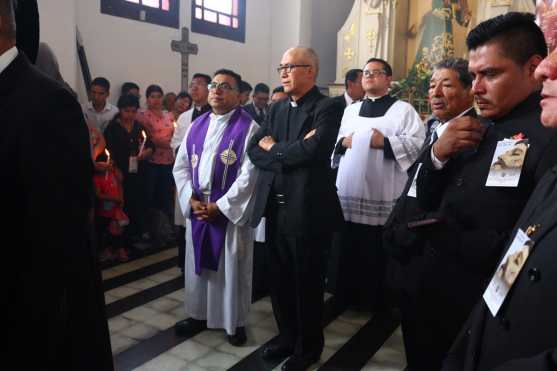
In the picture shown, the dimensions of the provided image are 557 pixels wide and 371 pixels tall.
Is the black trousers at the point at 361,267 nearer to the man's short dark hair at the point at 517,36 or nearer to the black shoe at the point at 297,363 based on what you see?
the black shoe at the point at 297,363

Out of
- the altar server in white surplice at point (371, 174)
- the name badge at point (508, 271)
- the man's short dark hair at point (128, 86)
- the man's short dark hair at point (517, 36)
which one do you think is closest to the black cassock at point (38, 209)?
the name badge at point (508, 271)

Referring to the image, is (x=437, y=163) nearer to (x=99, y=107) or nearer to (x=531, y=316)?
(x=531, y=316)

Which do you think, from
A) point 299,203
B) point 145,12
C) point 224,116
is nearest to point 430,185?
point 299,203

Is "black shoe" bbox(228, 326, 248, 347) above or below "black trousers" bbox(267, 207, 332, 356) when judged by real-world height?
below

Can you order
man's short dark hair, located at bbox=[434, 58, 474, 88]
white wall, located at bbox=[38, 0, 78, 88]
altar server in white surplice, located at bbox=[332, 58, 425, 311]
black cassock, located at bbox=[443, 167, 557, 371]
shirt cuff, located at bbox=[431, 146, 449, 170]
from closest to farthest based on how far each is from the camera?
black cassock, located at bbox=[443, 167, 557, 371] < shirt cuff, located at bbox=[431, 146, 449, 170] < man's short dark hair, located at bbox=[434, 58, 474, 88] < altar server in white surplice, located at bbox=[332, 58, 425, 311] < white wall, located at bbox=[38, 0, 78, 88]

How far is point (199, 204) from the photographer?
124 inches

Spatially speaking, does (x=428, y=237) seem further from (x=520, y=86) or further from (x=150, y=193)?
(x=150, y=193)

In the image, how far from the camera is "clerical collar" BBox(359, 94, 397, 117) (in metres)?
3.71

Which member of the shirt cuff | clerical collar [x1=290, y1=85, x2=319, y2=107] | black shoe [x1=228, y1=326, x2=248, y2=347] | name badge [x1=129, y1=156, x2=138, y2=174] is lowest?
black shoe [x1=228, y1=326, x2=248, y2=347]

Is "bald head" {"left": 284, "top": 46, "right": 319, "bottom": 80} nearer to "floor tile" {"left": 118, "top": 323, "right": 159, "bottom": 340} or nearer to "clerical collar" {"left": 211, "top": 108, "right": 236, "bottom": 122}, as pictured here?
"clerical collar" {"left": 211, "top": 108, "right": 236, "bottom": 122}

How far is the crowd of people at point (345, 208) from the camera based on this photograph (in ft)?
4.08

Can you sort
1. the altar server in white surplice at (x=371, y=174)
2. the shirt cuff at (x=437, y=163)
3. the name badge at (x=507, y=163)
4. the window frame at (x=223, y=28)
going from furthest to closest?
1. the window frame at (x=223, y=28)
2. the altar server in white surplice at (x=371, y=174)
3. the shirt cuff at (x=437, y=163)
4. the name badge at (x=507, y=163)

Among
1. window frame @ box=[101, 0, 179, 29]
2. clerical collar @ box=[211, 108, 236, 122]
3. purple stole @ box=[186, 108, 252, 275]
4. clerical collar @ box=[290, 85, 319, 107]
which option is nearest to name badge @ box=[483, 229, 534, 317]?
clerical collar @ box=[290, 85, 319, 107]

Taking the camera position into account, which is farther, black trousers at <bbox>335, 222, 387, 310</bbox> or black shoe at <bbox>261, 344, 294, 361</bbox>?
black trousers at <bbox>335, 222, 387, 310</bbox>
